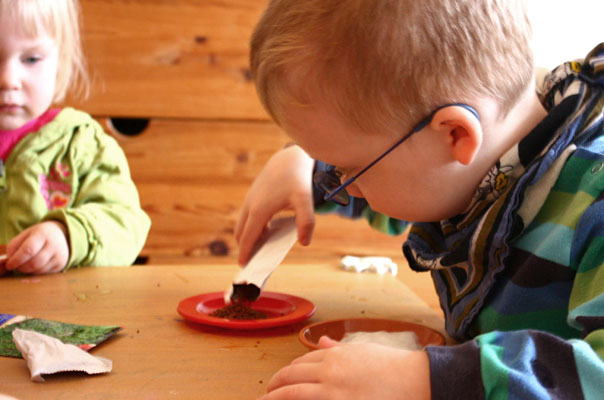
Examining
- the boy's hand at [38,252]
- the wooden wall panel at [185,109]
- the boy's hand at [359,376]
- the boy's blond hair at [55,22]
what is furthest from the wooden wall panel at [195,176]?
the boy's hand at [359,376]

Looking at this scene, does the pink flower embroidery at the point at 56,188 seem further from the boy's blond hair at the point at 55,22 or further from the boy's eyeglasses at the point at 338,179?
the boy's eyeglasses at the point at 338,179

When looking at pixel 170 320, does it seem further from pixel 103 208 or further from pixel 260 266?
pixel 103 208

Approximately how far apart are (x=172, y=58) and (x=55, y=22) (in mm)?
681

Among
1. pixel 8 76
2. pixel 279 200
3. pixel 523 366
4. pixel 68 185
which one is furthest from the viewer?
pixel 68 185

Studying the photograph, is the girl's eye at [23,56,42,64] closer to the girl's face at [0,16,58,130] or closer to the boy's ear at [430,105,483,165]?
the girl's face at [0,16,58,130]

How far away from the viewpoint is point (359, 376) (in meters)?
0.46

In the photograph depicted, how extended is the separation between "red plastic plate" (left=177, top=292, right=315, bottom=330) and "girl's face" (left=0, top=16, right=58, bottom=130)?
0.65 meters

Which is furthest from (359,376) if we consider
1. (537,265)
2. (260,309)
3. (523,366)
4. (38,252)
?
(38,252)

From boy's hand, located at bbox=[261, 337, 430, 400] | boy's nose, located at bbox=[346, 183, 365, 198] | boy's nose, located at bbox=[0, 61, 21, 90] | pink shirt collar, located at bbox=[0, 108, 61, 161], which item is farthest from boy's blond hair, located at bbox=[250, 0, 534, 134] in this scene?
pink shirt collar, located at bbox=[0, 108, 61, 161]

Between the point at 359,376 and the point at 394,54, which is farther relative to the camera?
the point at 394,54

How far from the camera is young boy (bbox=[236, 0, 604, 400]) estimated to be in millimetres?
484

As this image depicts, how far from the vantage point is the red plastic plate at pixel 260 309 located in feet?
2.23

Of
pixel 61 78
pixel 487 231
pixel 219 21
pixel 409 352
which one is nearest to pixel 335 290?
pixel 487 231

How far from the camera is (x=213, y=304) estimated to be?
78 cm
